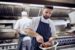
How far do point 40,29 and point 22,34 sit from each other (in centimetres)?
37

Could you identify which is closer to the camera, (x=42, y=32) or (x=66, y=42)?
(x=42, y=32)

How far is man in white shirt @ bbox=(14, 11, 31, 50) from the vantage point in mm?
1407

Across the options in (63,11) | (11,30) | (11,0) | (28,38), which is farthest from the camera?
(63,11)

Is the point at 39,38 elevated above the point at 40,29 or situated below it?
below

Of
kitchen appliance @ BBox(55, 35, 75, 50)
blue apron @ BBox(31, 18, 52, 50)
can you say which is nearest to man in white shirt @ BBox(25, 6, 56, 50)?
blue apron @ BBox(31, 18, 52, 50)

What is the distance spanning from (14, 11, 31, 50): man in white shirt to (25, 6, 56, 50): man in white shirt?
90 millimetres

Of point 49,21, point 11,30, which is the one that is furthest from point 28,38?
point 49,21

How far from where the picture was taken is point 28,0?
134 cm

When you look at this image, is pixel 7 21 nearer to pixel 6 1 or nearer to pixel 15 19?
pixel 15 19

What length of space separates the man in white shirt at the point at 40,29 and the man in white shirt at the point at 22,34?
90 mm

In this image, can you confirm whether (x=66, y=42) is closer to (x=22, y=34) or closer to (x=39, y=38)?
(x=39, y=38)

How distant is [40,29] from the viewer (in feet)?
4.65

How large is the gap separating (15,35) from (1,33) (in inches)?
13.3

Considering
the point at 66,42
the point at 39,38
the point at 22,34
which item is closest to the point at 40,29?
the point at 39,38
